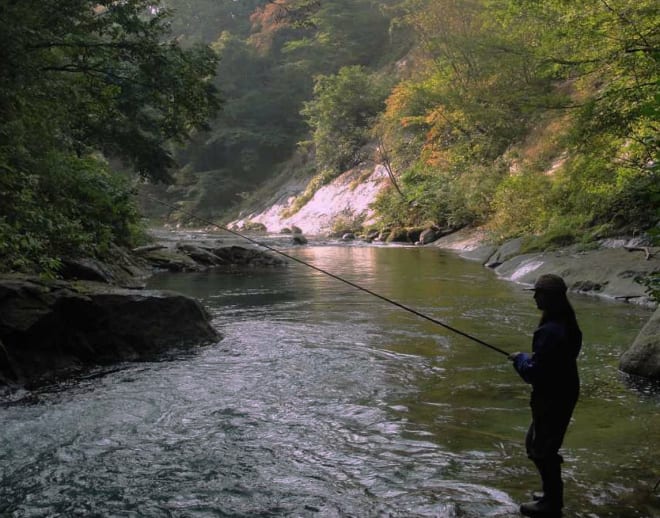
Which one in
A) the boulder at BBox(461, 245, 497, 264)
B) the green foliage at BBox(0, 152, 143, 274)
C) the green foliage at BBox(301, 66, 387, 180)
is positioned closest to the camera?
the green foliage at BBox(0, 152, 143, 274)

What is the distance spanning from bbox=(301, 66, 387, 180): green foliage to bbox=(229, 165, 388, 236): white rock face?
1.62 m

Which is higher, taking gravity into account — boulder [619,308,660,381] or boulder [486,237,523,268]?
boulder [486,237,523,268]

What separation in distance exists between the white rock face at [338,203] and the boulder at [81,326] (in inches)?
1083

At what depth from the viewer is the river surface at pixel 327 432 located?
13.4 feet

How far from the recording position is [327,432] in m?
5.34

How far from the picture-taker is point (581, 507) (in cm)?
384

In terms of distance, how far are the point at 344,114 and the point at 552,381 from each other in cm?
4118

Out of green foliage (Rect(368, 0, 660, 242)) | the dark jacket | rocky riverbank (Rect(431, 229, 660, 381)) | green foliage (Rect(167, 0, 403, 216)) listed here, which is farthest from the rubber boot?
green foliage (Rect(167, 0, 403, 216))

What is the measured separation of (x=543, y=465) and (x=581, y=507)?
47cm

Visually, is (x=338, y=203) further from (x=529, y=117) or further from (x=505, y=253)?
(x=505, y=253)

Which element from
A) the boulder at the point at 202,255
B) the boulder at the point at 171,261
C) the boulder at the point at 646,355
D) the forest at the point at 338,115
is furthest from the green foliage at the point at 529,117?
the boulder at the point at 171,261

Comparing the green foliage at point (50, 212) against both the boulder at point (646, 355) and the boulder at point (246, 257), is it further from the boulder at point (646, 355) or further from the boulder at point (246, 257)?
the boulder at point (646, 355)

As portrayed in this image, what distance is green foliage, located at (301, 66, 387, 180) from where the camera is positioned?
42.4m

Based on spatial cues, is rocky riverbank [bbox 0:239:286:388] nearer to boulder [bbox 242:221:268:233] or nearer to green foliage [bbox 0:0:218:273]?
green foliage [bbox 0:0:218:273]
